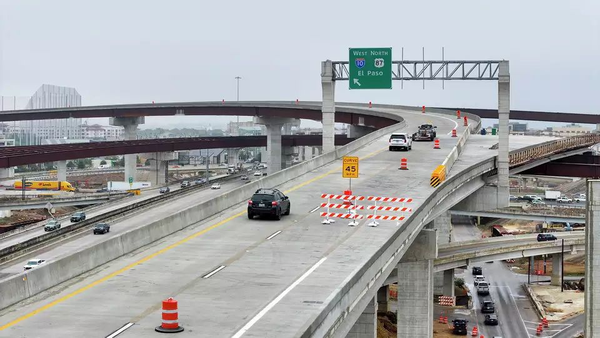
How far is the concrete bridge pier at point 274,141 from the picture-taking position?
15162 centimetres

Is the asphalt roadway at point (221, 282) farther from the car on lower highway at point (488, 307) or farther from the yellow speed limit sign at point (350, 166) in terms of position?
the car on lower highway at point (488, 307)

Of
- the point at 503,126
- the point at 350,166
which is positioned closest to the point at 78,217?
the point at 503,126

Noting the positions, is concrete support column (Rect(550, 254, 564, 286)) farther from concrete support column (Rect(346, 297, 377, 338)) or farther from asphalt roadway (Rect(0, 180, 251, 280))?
concrete support column (Rect(346, 297, 377, 338))

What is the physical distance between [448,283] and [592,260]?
45.0 metres

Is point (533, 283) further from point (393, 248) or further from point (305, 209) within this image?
Answer: point (393, 248)

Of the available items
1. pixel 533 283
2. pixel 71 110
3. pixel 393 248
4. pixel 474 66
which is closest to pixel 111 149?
pixel 71 110

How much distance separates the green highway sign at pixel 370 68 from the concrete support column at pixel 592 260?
18.7 metres

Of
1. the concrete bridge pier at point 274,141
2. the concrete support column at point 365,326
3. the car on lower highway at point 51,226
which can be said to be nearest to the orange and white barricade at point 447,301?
the car on lower highway at point 51,226

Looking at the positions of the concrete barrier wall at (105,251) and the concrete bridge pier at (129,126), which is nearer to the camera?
the concrete barrier wall at (105,251)

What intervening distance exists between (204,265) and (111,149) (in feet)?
360

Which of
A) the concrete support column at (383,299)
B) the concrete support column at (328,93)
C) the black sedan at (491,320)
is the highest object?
the concrete support column at (328,93)

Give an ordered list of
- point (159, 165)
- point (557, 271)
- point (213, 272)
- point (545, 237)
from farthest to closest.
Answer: point (159, 165) → point (545, 237) → point (557, 271) → point (213, 272)

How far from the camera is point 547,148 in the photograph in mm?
84938

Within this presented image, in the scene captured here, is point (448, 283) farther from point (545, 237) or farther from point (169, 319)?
point (169, 319)
